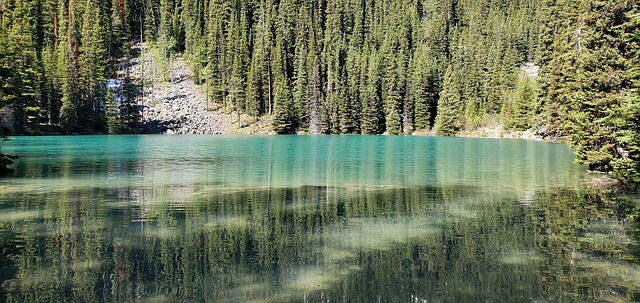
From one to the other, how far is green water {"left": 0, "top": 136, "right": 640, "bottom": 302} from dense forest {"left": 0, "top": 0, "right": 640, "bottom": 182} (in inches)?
2299

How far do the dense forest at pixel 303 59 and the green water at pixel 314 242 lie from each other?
58388 millimetres

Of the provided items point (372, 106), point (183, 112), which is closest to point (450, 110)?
point (372, 106)

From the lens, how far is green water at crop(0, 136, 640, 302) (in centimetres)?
848

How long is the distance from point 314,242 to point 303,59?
10809 centimetres

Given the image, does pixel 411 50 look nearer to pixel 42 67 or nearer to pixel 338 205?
pixel 42 67

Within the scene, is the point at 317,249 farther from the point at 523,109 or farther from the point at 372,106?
the point at 372,106

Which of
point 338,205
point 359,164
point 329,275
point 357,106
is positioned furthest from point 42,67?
point 329,275

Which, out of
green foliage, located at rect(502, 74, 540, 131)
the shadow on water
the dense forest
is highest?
the dense forest

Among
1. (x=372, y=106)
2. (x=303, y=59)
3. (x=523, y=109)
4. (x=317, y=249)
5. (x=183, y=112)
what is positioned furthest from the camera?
(x=303, y=59)

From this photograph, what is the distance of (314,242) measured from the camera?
11.8 meters

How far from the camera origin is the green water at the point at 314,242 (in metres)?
8.48

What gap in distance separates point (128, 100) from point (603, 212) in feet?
331

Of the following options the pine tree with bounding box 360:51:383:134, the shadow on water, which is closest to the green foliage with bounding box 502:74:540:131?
the pine tree with bounding box 360:51:383:134

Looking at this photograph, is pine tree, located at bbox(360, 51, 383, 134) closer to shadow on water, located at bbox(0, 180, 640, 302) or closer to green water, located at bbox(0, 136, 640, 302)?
green water, located at bbox(0, 136, 640, 302)
